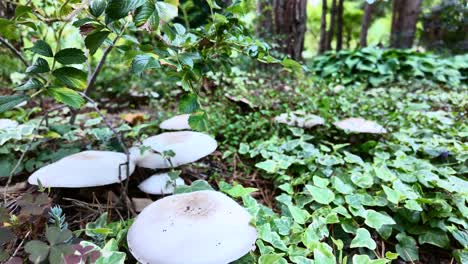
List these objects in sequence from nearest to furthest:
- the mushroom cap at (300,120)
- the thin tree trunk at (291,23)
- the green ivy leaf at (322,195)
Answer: the green ivy leaf at (322,195), the mushroom cap at (300,120), the thin tree trunk at (291,23)

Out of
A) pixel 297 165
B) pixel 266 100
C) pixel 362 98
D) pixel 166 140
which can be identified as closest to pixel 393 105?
pixel 362 98

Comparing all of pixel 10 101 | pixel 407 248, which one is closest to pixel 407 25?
pixel 407 248

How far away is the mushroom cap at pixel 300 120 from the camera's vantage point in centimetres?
184

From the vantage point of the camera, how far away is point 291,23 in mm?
3475

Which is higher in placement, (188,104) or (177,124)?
(188,104)

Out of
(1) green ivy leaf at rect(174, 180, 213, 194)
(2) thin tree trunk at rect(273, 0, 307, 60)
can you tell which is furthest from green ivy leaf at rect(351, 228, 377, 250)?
(2) thin tree trunk at rect(273, 0, 307, 60)

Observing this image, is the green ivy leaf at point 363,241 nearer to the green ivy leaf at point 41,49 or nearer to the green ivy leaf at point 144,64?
the green ivy leaf at point 144,64

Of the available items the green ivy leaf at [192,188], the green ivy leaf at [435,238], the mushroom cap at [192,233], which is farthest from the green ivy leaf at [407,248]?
the green ivy leaf at [192,188]

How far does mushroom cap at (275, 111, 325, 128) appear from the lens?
6.03 ft

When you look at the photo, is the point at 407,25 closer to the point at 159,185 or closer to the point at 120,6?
the point at 159,185

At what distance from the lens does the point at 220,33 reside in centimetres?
103

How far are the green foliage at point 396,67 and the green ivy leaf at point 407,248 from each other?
3.37 metres

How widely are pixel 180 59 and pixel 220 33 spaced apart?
0.20m

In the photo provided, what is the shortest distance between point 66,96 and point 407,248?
1.28 meters
